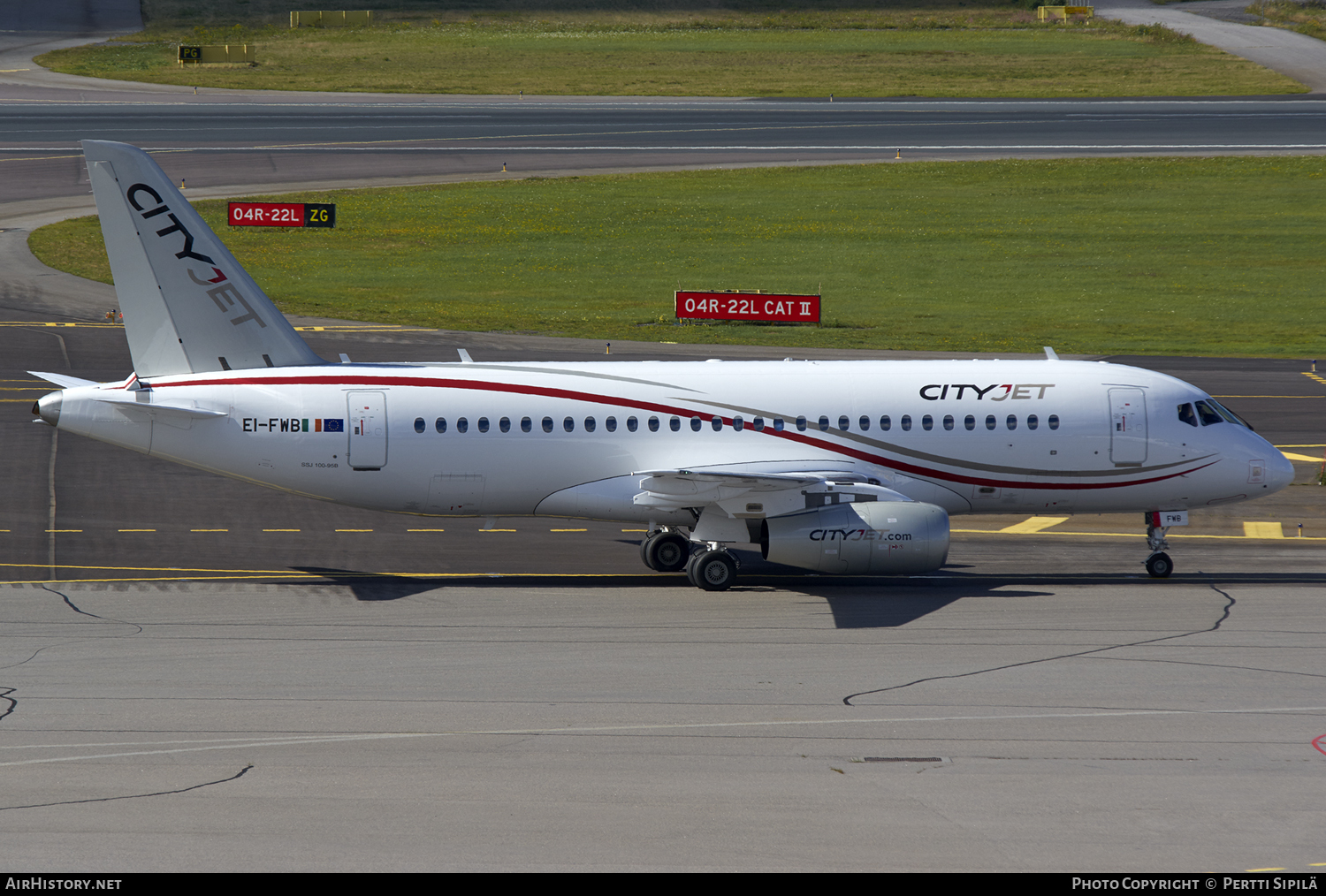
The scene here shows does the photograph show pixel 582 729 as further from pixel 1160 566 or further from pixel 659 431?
pixel 1160 566

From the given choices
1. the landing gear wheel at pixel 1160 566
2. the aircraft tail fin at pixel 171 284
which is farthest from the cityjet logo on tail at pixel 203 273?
the landing gear wheel at pixel 1160 566

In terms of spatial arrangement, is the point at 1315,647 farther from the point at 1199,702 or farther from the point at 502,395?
the point at 502,395

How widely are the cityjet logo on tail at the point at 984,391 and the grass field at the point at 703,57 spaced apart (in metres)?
90.0

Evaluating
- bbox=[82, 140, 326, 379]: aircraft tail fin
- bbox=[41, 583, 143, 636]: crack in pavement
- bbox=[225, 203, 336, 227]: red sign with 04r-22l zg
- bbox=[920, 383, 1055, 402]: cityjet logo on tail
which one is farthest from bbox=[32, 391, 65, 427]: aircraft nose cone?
bbox=[225, 203, 336, 227]: red sign with 04r-22l zg

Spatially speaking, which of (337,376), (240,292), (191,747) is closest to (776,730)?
(191,747)

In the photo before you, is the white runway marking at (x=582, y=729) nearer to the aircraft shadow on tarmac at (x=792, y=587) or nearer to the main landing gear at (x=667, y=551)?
the aircraft shadow on tarmac at (x=792, y=587)

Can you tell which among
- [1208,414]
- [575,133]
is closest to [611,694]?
Answer: [1208,414]

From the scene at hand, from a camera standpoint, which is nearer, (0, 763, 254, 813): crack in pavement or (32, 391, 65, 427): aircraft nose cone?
(0, 763, 254, 813): crack in pavement

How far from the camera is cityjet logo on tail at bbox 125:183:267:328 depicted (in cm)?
2820

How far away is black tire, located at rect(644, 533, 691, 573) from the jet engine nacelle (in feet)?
10.4

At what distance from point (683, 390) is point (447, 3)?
144362 mm

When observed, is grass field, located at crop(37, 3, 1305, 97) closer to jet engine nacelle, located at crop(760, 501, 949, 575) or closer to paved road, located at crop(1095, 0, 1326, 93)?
paved road, located at crop(1095, 0, 1326, 93)

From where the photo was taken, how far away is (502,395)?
29.5 m

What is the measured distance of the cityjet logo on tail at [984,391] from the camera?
30.1m
